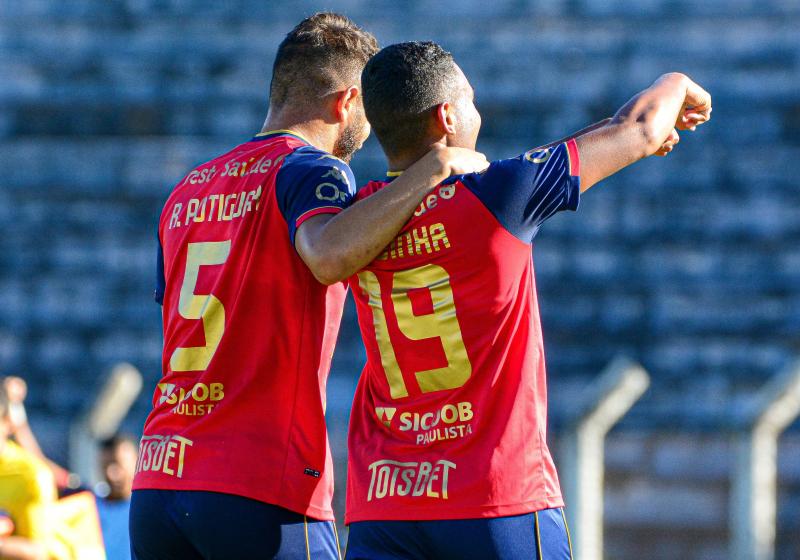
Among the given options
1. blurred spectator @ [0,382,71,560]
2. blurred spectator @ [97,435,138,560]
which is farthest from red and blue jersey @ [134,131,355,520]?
blurred spectator @ [97,435,138,560]

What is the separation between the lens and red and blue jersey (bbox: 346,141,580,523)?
9.82ft

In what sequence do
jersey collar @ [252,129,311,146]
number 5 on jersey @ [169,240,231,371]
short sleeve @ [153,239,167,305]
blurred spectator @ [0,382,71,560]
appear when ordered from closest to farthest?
1. number 5 on jersey @ [169,240,231,371]
2. jersey collar @ [252,129,311,146]
3. short sleeve @ [153,239,167,305]
4. blurred spectator @ [0,382,71,560]

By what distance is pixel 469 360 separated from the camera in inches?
119

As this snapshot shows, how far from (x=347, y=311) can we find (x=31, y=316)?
2.32m

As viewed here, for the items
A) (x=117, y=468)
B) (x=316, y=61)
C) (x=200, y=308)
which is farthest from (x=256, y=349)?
(x=117, y=468)

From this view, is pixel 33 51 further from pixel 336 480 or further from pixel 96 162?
pixel 336 480

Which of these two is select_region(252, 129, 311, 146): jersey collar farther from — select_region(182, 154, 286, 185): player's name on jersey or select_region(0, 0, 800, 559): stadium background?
select_region(0, 0, 800, 559): stadium background

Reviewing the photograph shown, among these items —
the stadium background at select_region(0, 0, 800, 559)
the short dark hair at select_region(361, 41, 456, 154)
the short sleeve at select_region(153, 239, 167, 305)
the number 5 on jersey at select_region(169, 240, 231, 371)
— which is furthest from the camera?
the stadium background at select_region(0, 0, 800, 559)

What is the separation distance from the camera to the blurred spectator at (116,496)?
6.88 m

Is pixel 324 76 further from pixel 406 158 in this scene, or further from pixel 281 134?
pixel 406 158

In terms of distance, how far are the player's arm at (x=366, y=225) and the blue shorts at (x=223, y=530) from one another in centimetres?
55

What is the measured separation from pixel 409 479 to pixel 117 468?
4.24 metres

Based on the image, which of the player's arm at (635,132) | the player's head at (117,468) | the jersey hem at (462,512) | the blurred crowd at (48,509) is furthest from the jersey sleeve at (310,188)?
the player's head at (117,468)

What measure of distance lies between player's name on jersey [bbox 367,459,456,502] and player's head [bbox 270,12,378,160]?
35.5 inches
